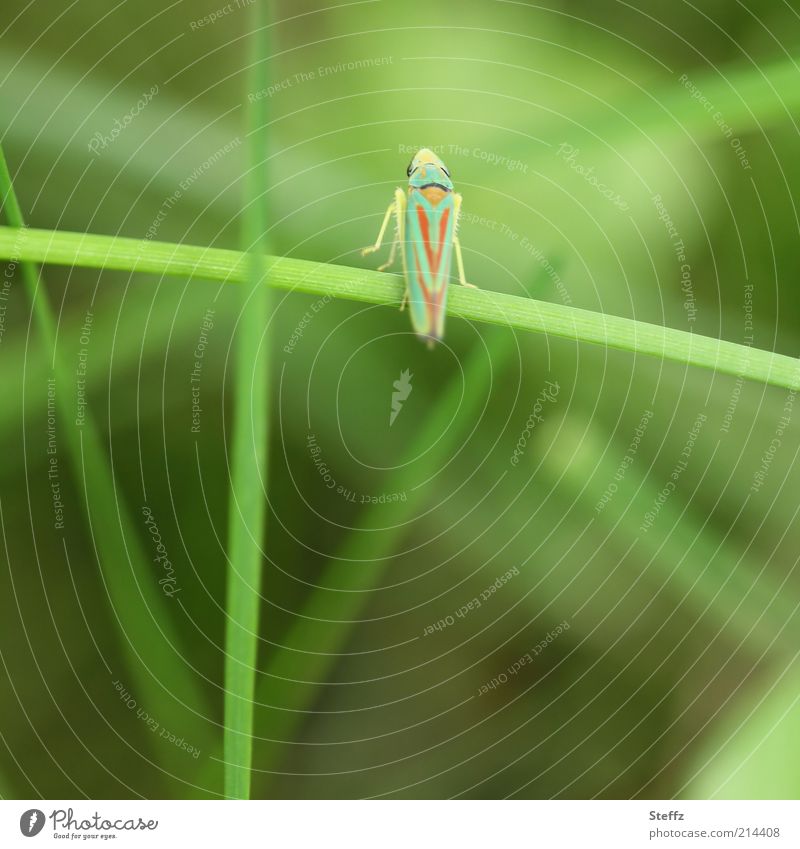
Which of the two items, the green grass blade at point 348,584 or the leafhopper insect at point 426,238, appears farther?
the green grass blade at point 348,584

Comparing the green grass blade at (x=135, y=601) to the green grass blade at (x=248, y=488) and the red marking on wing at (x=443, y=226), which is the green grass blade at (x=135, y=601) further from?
the red marking on wing at (x=443, y=226)

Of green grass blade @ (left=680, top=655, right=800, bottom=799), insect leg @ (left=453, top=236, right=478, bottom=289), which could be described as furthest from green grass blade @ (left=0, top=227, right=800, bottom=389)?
green grass blade @ (left=680, top=655, right=800, bottom=799)

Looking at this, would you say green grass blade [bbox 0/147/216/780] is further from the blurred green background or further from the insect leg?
the insect leg

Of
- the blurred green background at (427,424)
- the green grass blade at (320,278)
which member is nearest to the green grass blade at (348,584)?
the blurred green background at (427,424)

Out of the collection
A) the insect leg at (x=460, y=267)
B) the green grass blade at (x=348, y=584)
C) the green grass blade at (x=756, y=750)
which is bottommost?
the green grass blade at (x=756, y=750)

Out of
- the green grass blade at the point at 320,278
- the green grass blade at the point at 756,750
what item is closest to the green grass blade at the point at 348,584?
the green grass blade at the point at 320,278

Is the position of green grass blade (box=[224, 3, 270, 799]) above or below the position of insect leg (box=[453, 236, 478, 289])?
below

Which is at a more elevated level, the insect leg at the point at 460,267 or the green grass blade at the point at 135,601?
the insect leg at the point at 460,267
